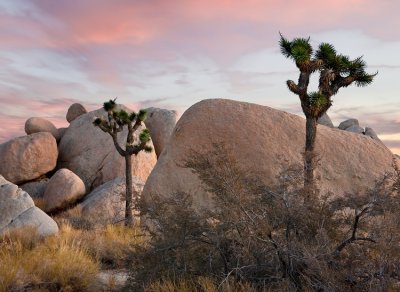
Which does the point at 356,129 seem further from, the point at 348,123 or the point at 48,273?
the point at 48,273

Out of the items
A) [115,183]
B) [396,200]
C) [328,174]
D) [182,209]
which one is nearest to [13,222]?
[115,183]

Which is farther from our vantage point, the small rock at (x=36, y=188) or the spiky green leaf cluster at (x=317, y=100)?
the small rock at (x=36, y=188)

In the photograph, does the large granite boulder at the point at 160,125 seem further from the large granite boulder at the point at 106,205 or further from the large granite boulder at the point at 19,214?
the large granite boulder at the point at 19,214

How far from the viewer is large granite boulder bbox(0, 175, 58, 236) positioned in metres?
15.5

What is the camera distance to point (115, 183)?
23109 millimetres

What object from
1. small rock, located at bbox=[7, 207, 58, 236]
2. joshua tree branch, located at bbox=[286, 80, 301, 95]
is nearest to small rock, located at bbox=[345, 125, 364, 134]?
joshua tree branch, located at bbox=[286, 80, 301, 95]

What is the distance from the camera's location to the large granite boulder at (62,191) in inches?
918

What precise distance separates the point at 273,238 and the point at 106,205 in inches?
653

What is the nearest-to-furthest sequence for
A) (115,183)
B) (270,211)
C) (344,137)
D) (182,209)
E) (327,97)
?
1. (270,211)
2. (182,209)
3. (327,97)
4. (344,137)
5. (115,183)

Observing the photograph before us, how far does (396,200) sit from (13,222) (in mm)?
13188

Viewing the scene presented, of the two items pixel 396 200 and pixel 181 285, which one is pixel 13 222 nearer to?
pixel 181 285

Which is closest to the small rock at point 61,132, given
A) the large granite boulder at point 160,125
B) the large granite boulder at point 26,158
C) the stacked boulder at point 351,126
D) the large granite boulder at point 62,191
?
the large granite boulder at point 26,158

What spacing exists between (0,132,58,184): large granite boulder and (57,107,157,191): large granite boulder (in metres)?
1.24

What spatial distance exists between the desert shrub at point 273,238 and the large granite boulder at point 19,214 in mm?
9243
